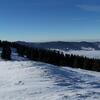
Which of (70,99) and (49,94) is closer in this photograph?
(70,99)

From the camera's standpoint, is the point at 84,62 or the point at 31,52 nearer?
the point at 84,62

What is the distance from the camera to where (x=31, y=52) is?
114 metres

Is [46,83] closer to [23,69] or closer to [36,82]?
[36,82]

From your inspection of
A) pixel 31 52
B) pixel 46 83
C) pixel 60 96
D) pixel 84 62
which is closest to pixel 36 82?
pixel 46 83

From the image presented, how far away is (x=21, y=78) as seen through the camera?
93.6ft

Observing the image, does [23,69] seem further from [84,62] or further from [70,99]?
[84,62]

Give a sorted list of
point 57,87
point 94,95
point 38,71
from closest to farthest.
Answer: point 94,95 < point 57,87 < point 38,71

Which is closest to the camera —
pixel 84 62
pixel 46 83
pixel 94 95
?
pixel 94 95

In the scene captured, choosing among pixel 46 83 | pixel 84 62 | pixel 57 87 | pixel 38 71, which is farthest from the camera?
pixel 84 62

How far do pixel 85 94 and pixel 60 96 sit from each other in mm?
2040

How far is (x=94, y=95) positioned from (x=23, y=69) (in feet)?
49.7

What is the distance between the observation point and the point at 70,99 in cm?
1841

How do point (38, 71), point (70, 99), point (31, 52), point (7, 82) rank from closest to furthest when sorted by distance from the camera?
point (70, 99)
point (7, 82)
point (38, 71)
point (31, 52)

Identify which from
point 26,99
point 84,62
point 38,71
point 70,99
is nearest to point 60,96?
point 70,99
